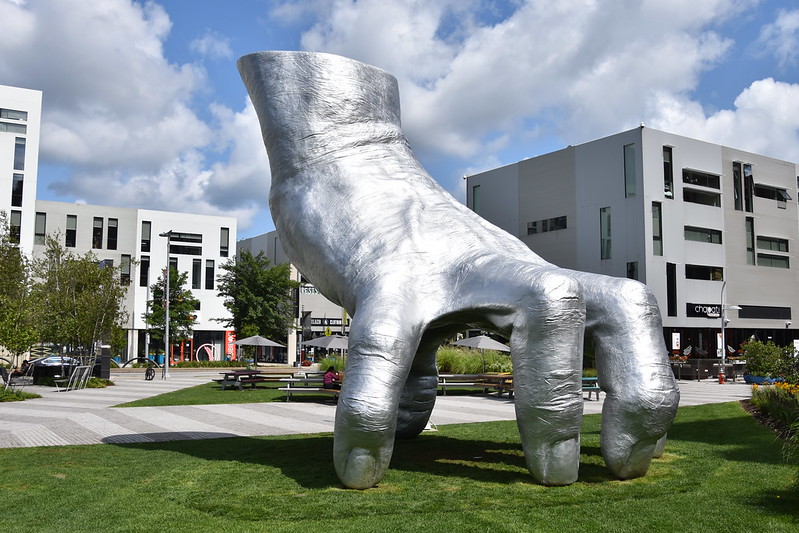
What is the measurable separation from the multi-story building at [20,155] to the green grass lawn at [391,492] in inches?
1549

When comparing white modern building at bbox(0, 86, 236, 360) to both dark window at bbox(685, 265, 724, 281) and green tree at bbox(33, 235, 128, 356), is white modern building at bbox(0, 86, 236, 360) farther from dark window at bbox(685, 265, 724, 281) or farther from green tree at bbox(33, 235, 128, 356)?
dark window at bbox(685, 265, 724, 281)

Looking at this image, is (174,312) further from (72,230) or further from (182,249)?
(72,230)

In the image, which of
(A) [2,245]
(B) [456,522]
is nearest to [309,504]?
(B) [456,522]

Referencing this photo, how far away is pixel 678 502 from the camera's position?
716 centimetres

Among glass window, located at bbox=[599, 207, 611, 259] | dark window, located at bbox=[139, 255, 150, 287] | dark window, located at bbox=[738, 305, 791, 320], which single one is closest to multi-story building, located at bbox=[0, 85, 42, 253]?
dark window, located at bbox=[139, 255, 150, 287]

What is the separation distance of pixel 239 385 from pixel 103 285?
868 cm

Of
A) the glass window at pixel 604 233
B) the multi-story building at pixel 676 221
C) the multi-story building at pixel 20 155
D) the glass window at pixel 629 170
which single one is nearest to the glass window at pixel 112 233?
the multi-story building at pixel 20 155

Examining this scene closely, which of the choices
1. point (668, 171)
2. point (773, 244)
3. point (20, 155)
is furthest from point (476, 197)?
point (20, 155)

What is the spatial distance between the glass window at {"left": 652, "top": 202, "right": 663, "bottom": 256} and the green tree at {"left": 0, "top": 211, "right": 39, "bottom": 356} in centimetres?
3500

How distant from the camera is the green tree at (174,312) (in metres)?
51.3

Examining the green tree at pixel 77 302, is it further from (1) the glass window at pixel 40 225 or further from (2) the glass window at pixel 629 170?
(2) the glass window at pixel 629 170

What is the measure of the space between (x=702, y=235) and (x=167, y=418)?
4242cm

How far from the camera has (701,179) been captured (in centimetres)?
5006

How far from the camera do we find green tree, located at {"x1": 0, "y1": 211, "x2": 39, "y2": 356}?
20453 millimetres
